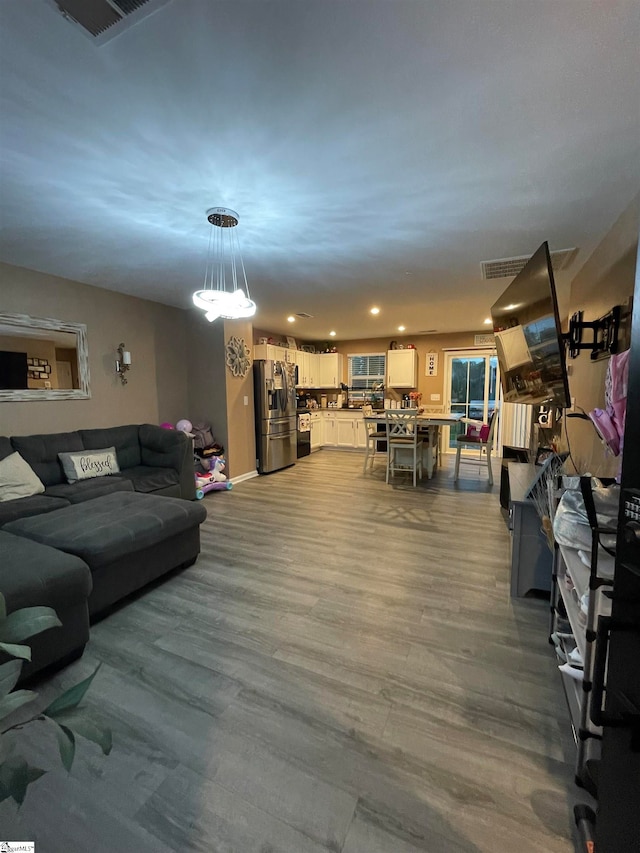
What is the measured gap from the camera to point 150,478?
3.76 meters

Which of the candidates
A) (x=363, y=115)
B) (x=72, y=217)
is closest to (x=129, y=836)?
(x=363, y=115)

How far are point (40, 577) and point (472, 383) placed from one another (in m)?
7.20

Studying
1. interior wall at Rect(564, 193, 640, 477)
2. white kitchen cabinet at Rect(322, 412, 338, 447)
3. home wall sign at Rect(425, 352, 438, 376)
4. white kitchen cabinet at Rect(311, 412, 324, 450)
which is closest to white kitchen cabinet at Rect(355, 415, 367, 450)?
white kitchen cabinet at Rect(322, 412, 338, 447)

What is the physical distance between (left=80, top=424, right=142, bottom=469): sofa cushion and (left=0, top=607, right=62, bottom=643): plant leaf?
11.7 feet

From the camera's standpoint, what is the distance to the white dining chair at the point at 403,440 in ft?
16.2

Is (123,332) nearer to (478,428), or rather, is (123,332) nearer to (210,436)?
(210,436)

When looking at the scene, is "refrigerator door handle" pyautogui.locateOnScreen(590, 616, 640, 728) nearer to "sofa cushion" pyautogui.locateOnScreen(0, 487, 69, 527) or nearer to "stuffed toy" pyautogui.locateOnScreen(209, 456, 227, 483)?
"sofa cushion" pyautogui.locateOnScreen(0, 487, 69, 527)

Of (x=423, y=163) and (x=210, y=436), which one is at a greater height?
(x=423, y=163)

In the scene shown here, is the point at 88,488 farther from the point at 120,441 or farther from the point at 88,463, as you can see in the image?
the point at 120,441

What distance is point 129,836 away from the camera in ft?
3.53

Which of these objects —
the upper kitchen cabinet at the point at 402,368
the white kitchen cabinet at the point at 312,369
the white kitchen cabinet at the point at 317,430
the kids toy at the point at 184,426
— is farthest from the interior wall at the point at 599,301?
the white kitchen cabinet at the point at 312,369

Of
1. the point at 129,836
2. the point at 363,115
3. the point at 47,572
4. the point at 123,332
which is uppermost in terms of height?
the point at 363,115

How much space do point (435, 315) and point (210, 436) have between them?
3.72 metres

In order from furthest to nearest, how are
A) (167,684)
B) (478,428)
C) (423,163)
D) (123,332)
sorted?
(478,428), (123,332), (423,163), (167,684)
